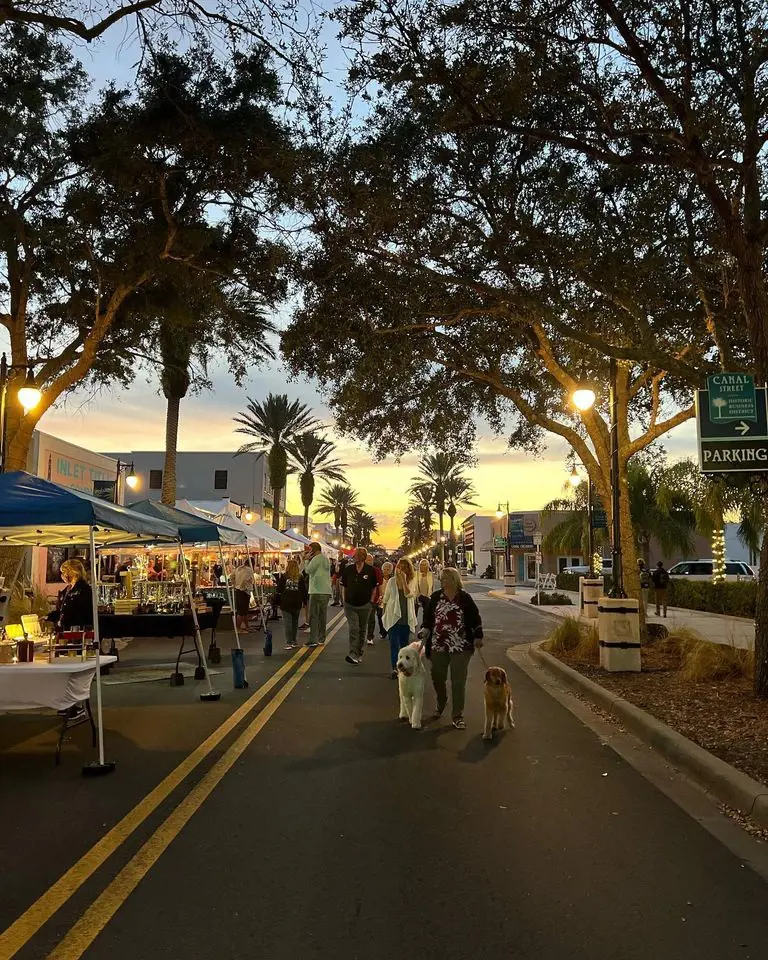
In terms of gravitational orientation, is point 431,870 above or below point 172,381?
below

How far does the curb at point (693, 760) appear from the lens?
5.74 m

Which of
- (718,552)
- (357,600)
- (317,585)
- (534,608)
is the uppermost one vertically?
(718,552)

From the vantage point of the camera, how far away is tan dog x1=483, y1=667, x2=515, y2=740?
26.5 ft

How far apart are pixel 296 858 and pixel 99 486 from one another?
26.6 m

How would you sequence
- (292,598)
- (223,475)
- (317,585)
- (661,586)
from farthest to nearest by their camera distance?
(223,475) < (661,586) < (292,598) < (317,585)

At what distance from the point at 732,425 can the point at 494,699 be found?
405 cm

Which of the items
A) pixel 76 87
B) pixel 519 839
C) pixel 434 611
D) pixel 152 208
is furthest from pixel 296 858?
pixel 76 87

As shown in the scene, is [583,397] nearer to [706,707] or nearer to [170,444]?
[706,707]

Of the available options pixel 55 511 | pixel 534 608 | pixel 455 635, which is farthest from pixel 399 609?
pixel 534 608

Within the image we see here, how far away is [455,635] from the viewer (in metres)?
8.61

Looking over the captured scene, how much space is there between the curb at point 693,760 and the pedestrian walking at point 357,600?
4.40 metres

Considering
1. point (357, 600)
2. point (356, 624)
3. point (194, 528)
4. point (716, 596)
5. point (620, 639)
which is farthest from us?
point (716, 596)

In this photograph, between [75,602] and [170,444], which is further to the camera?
[170,444]

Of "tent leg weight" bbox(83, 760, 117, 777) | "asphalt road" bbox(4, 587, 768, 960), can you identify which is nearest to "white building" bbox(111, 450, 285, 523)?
"tent leg weight" bbox(83, 760, 117, 777)
